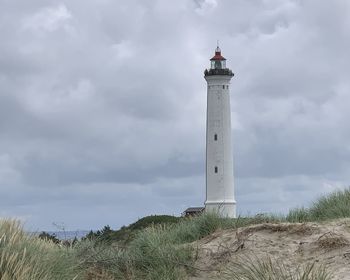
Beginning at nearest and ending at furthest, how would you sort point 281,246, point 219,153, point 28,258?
1. point 28,258
2. point 281,246
3. point 219,153

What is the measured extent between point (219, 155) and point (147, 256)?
37.2 m

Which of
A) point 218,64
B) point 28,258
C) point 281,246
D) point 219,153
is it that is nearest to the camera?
point 28,258

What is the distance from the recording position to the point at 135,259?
1355 centimetres

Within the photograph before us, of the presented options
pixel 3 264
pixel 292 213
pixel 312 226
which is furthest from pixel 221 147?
pixel 3 264

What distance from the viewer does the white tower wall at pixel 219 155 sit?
50.1 meters

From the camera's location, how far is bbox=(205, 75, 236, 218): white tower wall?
50094 mm

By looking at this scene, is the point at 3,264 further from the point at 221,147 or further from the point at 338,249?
the point at 221,147

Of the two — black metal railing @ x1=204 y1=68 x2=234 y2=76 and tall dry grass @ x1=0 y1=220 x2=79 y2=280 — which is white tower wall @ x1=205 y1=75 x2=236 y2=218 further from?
tall dry grass @ x1=0 y1=220 x2=79 y2=280

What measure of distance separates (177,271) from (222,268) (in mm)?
770

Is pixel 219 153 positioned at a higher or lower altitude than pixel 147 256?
higher

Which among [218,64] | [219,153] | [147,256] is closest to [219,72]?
[218,64]

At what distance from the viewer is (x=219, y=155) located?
50.4 meters

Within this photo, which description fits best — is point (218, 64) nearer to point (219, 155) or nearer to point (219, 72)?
point (219, 72)

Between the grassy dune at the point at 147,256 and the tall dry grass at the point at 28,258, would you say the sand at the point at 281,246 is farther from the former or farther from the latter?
the tall dry grass at the point at 28,258
